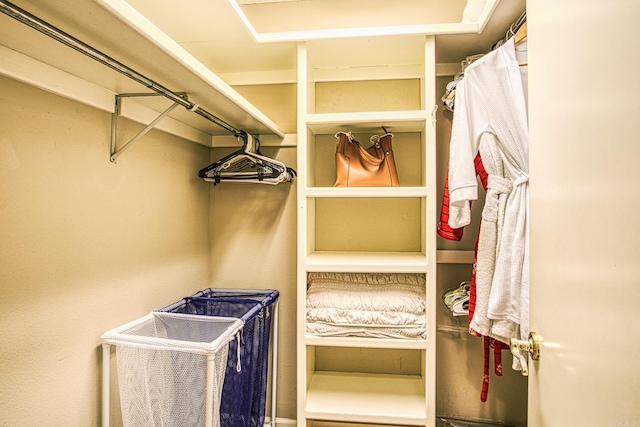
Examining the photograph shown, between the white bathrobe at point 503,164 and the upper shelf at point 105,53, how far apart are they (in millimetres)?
865

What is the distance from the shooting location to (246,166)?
178 centimetres

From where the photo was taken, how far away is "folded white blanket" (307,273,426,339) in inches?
56.9

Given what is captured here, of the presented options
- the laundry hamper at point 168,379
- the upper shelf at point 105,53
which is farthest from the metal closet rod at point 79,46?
the laundry hamper at point 168,379

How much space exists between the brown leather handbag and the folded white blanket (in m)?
0.45

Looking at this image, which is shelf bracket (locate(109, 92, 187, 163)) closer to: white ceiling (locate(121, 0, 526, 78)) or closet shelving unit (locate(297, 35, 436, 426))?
white ceiling (locate(121, 0, 526, 78))

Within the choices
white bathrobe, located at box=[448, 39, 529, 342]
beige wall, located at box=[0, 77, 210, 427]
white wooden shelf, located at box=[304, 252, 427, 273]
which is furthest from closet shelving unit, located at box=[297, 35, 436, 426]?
beige wall, located at box=[0, 77, 210, 427]

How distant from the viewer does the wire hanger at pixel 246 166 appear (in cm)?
163

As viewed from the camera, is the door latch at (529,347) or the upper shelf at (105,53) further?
the door latch at (529,347)

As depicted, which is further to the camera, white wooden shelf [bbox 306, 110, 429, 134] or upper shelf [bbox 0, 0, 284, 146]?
Answer: white wooden shelf [bbox 306, 110, 429, 134]

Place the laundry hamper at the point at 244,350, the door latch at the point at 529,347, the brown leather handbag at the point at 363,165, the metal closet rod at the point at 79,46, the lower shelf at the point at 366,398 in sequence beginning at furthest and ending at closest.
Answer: the brown leather handbag at the point at 363,165 → the lower shelf at the point at 366,398 → the laundry hamper at the point at 244,350 → the door latch at the point at 529,347 → the metal closet rod at the point at 79,46

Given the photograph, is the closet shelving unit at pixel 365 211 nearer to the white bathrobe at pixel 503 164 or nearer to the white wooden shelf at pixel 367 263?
the white wooden shelf at pixel 367 263

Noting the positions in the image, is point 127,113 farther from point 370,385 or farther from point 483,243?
point 370,385

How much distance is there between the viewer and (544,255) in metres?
0.80

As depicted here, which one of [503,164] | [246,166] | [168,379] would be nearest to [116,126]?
[246,166]
